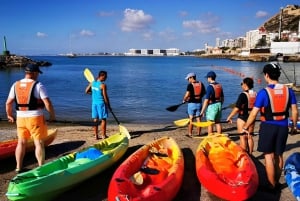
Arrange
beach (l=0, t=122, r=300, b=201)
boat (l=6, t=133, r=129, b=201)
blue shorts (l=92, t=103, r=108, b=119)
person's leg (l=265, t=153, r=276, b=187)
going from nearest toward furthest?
boat (l=6, t=133, r=129, b=201)
person's leg (l=265, t=153, r=276, b=187)
beach (l=0, t=122, r=300, b=201)
blue shorts (l=92, t=103, r=108, b=119)

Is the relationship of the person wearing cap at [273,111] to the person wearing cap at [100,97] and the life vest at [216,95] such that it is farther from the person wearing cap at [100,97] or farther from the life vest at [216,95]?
the person wearing cap at [100,97]

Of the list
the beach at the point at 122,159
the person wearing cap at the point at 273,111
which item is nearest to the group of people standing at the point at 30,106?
the beach at the point at 122,159

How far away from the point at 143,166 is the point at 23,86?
2.44 metres

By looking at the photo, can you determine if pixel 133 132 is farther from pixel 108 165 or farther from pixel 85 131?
pixel 108 165

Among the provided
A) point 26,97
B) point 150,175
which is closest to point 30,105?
point 26,97

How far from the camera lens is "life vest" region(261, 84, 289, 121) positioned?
185 inches

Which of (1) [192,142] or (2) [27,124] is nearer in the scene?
(2) [27,124]

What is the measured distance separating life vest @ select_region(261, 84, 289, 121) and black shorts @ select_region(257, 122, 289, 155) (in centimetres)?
15

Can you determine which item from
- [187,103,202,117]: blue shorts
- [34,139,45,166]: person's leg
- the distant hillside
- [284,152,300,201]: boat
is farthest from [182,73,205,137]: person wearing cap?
the distant hillside

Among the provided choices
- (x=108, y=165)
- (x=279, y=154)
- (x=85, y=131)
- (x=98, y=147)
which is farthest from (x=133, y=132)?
(x=279, y=154)

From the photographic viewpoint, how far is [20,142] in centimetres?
533

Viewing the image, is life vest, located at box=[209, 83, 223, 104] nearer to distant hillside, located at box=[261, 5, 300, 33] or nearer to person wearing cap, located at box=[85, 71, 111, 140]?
person wearing cap, located at box=[85, 71, 111, 140]

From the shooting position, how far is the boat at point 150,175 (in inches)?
166

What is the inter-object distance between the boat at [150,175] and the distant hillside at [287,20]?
5392 inches
